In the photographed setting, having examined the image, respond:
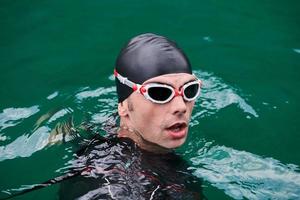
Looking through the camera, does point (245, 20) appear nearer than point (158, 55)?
No

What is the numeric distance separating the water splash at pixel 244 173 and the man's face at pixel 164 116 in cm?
91

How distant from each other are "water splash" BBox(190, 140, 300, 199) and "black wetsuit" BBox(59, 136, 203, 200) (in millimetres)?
590

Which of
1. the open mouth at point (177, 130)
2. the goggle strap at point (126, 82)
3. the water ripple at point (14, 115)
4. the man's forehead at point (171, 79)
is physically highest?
the man's forehead at point (171, 79)

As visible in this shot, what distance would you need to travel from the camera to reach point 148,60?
3.80 metres

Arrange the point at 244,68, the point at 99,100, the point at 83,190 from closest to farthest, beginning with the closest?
the point at 83,190 < the point at 99,100 < the point at 244,68

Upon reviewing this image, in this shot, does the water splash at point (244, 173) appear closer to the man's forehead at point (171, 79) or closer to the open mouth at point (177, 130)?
the open mouth at point (177, 130)

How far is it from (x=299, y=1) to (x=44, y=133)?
6.15 m

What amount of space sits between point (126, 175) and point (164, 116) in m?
0.60

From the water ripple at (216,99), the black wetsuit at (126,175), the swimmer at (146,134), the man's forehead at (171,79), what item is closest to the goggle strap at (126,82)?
the swimmer at (146,134)

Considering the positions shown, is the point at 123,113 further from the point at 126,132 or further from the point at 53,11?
the point at 53,11

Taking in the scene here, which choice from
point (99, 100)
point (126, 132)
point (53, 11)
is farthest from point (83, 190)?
point (53, 11)

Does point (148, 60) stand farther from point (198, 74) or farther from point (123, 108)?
point (198, 74)

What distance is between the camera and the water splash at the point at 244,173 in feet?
14.8

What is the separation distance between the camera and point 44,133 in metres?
5.46
